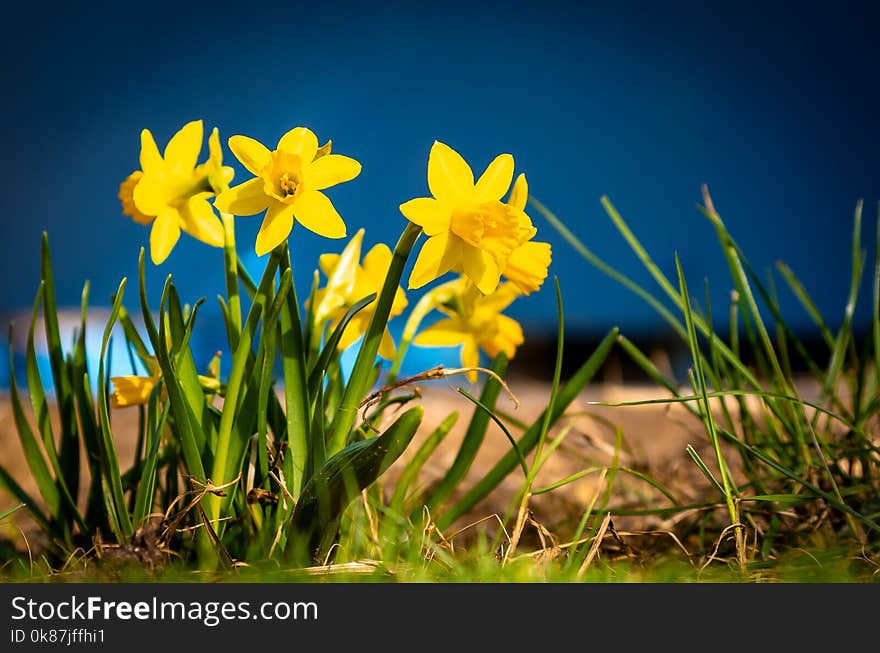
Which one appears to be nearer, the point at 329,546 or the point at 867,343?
the point at 329,546

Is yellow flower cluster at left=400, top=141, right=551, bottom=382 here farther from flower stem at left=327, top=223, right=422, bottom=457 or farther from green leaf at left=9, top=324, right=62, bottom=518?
green leaf at left=9, top=324, right=62, bottom=518

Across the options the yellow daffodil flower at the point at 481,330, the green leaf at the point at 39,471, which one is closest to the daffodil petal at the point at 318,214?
the yellow daffodil flower at the point at 481,330

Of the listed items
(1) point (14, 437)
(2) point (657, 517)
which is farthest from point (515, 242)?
(1) point (14, 437)

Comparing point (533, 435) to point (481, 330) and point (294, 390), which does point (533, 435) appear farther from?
point (294, 390)

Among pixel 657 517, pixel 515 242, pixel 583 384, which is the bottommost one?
pixel 657 517

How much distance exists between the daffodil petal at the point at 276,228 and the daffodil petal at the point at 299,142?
4 cm

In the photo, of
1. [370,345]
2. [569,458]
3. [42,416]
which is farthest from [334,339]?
[569,458]

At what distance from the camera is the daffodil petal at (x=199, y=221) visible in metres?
0.58

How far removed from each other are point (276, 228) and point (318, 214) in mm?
30
